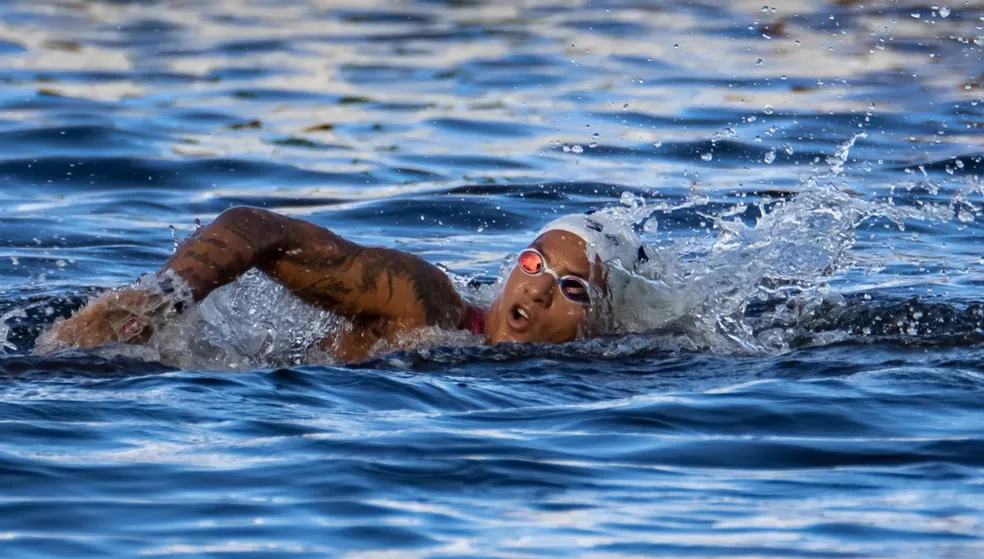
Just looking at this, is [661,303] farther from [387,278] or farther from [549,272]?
[387,278]

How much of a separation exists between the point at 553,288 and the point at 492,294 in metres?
1.31

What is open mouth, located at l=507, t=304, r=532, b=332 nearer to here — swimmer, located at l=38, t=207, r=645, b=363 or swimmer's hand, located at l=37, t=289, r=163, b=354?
swimmer, located at l=38, t=207, r=645, b=363

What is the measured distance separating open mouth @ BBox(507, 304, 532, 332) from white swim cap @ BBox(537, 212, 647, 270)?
0.40m

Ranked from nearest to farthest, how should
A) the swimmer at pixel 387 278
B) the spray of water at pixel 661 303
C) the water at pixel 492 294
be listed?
the water at pixel 492 294, the swimmer at pixel 387 278, the spray of water at pixel 661 303

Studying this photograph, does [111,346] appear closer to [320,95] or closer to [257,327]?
[257,327]

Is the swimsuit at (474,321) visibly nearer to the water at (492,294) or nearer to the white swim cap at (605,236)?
the water at (492,294)

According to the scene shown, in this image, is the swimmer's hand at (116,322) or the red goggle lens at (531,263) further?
the red goggle lens at (531,263)

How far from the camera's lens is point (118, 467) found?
18.4 feet

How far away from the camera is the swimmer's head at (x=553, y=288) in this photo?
755 centimetres

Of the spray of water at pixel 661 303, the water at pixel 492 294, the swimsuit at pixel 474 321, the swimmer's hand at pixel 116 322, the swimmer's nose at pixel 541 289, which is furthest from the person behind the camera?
the swimsuit at pixel 474 321

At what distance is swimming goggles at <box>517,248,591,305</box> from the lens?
7574 millimetres

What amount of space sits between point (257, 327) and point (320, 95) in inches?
362

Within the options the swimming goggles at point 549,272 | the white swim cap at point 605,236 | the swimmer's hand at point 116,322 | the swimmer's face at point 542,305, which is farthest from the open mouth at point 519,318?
the swimmer's hand at point 116,322

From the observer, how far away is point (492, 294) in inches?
349
